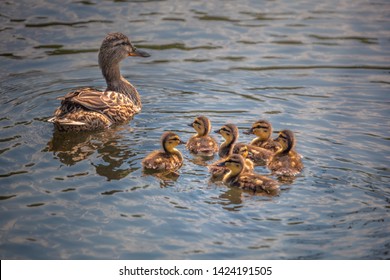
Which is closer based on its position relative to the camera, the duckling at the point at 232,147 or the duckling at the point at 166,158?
the duckling at the point at 166,158

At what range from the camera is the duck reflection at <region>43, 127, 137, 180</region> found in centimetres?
820

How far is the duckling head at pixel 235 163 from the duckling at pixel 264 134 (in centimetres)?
108

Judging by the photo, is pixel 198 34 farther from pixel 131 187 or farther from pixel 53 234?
pixel 53 234

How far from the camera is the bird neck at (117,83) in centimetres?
1055

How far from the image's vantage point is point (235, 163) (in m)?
7.75

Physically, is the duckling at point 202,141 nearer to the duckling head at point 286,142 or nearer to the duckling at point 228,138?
the duckling at point 228,138

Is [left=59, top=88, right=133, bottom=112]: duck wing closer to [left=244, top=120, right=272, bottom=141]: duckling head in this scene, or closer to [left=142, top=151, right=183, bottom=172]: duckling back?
[left=142, top=151, right=183, bottom=172]: duckling back

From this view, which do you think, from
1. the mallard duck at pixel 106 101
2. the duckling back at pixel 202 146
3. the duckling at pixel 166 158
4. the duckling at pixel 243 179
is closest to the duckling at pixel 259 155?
the duckling back at pixel 202 146

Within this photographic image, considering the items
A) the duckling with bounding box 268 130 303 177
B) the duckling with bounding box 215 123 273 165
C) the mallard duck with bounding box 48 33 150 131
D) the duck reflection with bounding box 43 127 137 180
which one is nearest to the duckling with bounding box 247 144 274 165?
the duckling with bounding box 215 123 273 165

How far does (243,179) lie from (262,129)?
129 centimetres

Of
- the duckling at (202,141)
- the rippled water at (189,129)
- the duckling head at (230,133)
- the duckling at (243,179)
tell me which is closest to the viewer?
the rippled water at (189,129)

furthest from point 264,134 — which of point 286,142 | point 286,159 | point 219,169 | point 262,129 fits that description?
point 219,169

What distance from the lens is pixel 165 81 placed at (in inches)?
Result: 449

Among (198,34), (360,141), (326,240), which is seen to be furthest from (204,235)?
(198,34)
